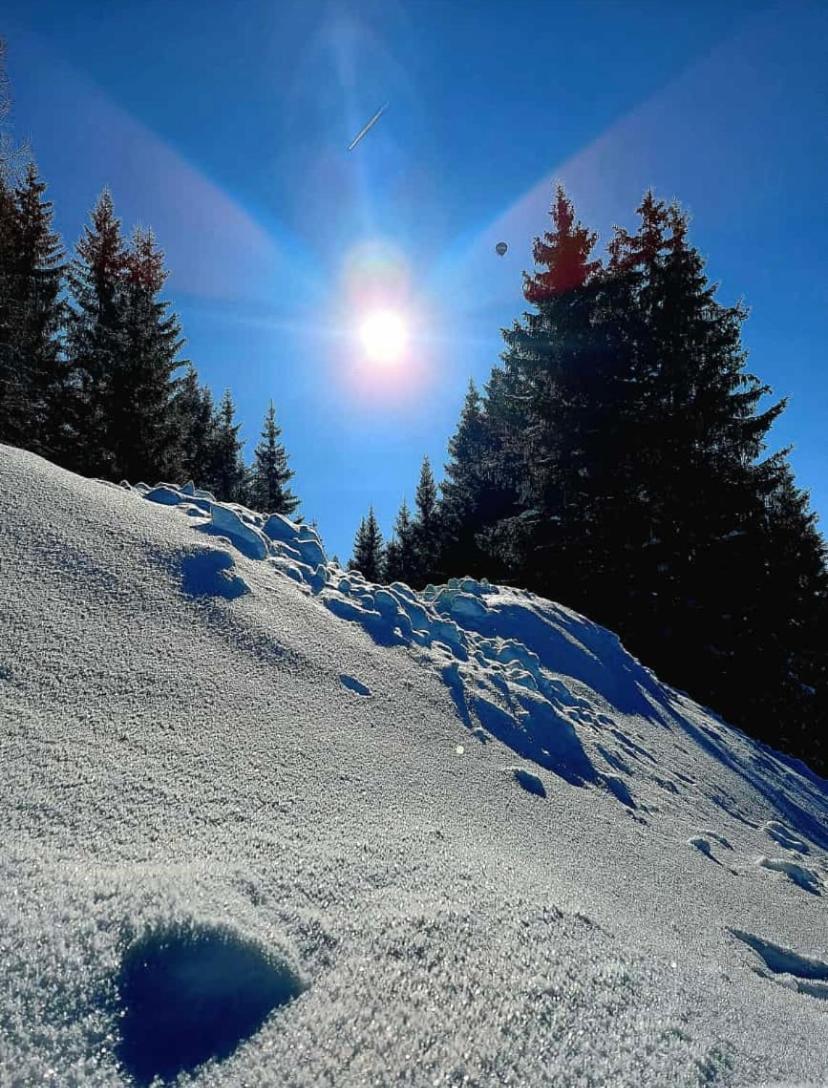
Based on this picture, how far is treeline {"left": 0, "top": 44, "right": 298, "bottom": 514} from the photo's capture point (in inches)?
568

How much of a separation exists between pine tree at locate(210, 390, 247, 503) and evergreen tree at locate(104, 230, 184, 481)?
7.28m

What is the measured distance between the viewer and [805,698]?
1360 cm

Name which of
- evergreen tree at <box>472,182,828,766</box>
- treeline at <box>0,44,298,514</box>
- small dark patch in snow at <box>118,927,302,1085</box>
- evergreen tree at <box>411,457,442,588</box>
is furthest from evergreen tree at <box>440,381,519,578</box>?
small dark patch in snow at <box>118,927,302,1085</box>

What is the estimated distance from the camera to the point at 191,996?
880mm

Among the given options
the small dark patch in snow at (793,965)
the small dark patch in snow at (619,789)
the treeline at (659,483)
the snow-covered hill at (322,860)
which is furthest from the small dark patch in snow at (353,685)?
the treeline at (659,483)

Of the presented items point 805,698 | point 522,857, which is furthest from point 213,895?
point 805,698

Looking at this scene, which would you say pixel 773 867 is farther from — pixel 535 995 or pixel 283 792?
pixel 283 792

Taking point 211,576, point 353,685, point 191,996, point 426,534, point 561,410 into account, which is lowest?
point 191,996

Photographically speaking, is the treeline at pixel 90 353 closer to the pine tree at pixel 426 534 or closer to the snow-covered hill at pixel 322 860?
the pine tree at pixel 426 534

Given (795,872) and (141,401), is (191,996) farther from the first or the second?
(141,401)

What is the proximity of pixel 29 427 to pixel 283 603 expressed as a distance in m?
15.5

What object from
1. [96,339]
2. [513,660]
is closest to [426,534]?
[96,339]

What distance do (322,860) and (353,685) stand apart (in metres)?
1.06

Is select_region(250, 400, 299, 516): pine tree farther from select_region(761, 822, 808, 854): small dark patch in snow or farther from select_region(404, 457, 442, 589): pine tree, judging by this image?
select_region(761, 822, 808, 854): small dark patch in snow
